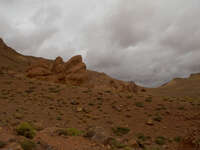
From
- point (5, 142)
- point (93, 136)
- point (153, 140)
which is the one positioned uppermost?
point (5, 142)

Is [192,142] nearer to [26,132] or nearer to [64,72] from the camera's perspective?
[26,132]

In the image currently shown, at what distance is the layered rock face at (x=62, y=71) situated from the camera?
3105 cm

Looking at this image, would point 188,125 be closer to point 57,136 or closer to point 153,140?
point 153,140

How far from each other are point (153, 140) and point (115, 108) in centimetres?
566

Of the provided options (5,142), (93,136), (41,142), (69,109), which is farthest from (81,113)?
(5,142)

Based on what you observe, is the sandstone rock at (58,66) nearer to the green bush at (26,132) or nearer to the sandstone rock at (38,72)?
the sandstone rock at (38,72)

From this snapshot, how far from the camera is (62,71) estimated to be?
32781 millimetres

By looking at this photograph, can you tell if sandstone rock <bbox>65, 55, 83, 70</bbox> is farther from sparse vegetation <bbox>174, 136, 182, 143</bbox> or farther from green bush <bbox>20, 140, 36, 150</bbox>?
green bush <bbox>20, 140, 36, 150</bbox>

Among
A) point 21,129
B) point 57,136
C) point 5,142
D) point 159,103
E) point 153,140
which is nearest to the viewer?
point 5,142

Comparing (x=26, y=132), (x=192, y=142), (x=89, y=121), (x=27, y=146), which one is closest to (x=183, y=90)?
(x=89, y=121)

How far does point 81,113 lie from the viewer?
13797 mm

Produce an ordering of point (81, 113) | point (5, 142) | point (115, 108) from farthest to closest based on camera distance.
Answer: point (115, 108) < point (81, 113) < point (5, 142)

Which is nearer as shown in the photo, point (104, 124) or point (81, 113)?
point (104, 124)

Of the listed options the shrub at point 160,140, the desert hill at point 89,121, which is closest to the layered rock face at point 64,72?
the desert hill at point 89,121
